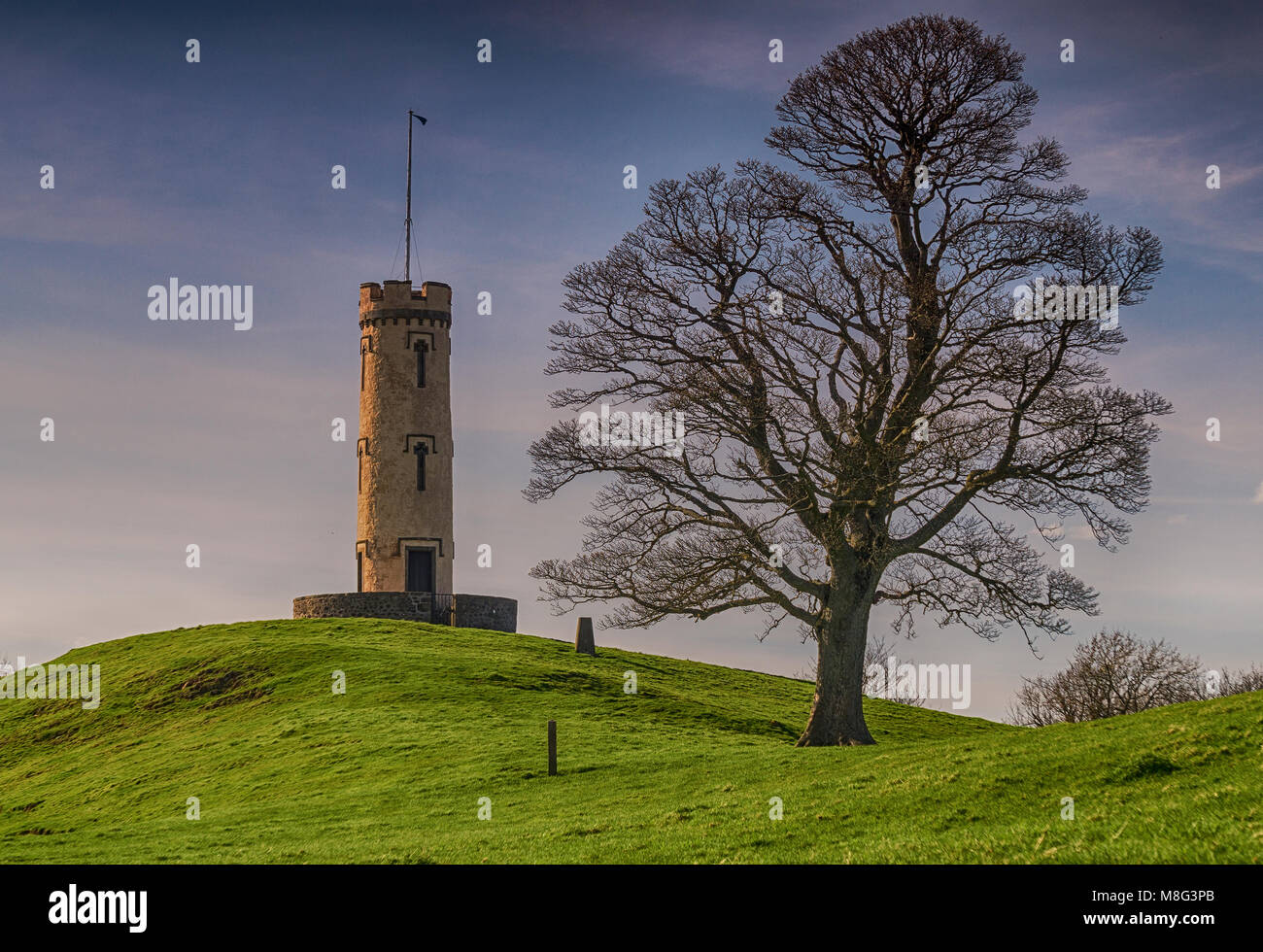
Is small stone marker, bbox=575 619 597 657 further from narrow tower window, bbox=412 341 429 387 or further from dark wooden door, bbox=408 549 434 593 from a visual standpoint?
narrow tower window, bbox=412 341 429 387

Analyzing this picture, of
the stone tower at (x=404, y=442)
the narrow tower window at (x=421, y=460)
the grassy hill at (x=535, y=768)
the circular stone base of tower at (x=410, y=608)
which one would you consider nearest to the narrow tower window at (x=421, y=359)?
the stone tower at (x=404, y=442)

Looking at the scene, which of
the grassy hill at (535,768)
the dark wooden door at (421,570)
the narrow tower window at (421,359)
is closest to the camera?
the grassy hill at (535,768)

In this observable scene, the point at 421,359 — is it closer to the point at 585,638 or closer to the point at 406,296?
the point at 406,296

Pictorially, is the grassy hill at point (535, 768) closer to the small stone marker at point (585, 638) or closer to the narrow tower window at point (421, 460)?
the small stone marker at point (585, 638)

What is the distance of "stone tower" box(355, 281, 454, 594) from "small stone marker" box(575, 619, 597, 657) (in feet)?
47.4

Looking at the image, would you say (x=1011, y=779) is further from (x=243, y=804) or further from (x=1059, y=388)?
(x=243, y=804)

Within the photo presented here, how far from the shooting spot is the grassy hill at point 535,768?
59.4 ft

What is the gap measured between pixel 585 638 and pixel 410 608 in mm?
13602

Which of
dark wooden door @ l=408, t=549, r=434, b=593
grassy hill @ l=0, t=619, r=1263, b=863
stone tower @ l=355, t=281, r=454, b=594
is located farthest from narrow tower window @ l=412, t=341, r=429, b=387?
grassy hill @ l=0, t=619, r=1263, b=863

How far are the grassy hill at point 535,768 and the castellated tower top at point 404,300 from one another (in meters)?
19.0

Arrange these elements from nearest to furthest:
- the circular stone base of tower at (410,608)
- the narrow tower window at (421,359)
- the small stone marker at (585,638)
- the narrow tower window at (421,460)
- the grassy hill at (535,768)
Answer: the grassy hill at (535,768)
the small stone marker at (585,638)
the circular stone base of tower at (410,608)
the narrow tower window at (421,460)
the narrow tower window at (421,359)

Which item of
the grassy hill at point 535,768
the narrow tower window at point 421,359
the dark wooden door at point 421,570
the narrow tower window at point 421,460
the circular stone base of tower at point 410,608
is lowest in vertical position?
the grassy hill at point 535,768

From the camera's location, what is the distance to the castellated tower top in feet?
229
